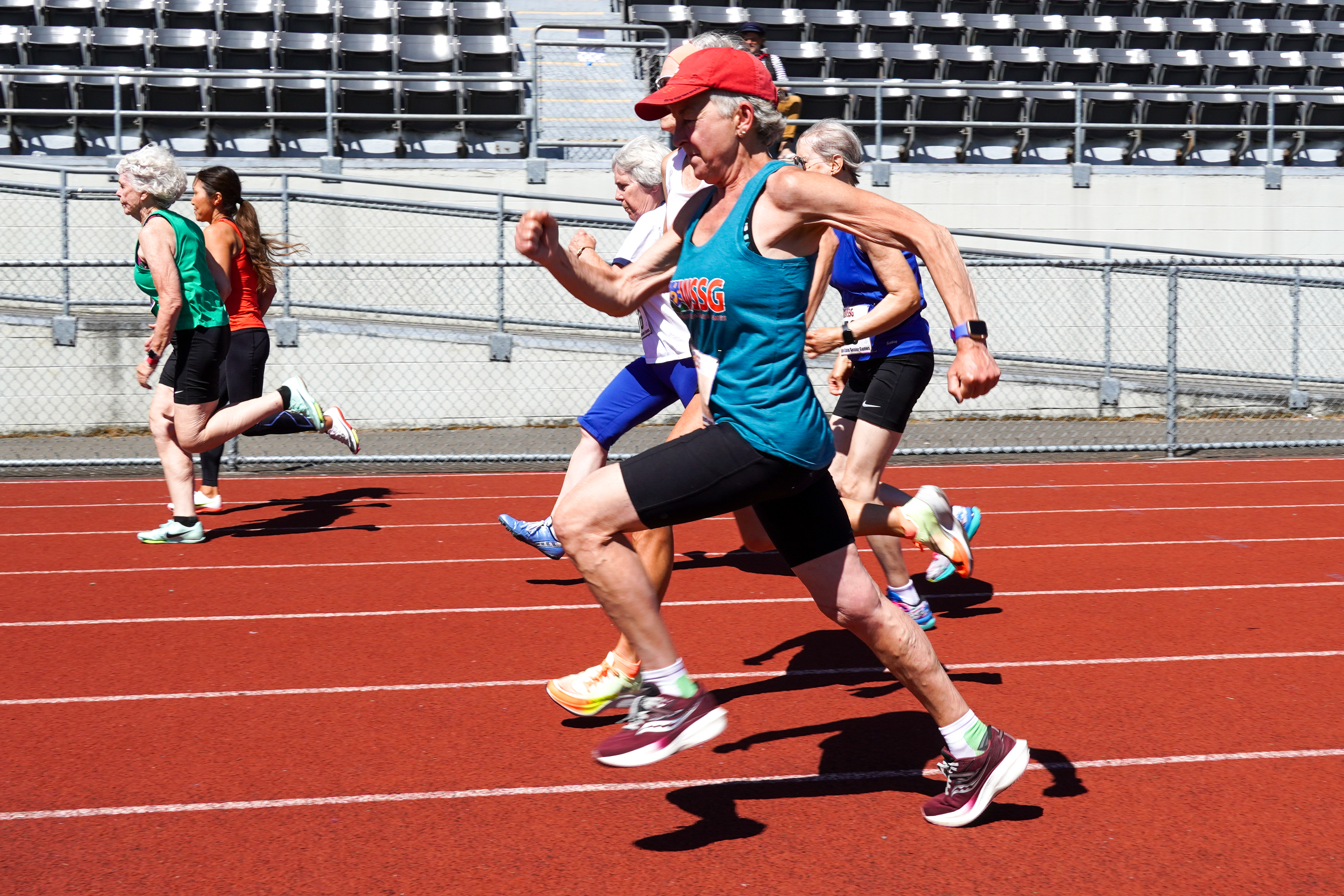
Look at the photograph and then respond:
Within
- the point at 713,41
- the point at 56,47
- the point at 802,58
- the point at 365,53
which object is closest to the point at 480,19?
the point at 365,53

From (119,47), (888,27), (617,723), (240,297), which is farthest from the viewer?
(888,27)

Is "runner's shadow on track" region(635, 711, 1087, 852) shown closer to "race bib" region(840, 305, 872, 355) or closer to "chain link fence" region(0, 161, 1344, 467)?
"race bib" region(840, 305, 872, 355)

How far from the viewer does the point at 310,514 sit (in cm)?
840

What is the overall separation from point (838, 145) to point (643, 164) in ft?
2.47

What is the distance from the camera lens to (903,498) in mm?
5582

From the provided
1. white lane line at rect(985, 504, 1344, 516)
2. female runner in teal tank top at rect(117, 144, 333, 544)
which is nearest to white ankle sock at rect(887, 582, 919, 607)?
white lane line at rect(985, 504, 1344, 516)

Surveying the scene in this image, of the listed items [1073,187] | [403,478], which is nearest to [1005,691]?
[403,478]

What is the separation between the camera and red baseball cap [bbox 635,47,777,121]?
3135 millimetres

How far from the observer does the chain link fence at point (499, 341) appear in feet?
39.4

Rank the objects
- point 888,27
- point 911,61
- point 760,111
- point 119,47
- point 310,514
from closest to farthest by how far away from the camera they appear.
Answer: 1. point 760,111
2. point 310,514
3. point 119,47
4. point 911,61
5. point 888,27

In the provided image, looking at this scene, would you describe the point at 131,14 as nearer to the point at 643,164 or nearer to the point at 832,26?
the point at 832,26

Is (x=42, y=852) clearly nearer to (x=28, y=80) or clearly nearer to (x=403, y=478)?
(x=403, y=478)

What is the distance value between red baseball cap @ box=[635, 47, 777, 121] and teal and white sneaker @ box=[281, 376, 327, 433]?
5.00 meters

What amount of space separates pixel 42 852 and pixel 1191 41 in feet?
63.6
